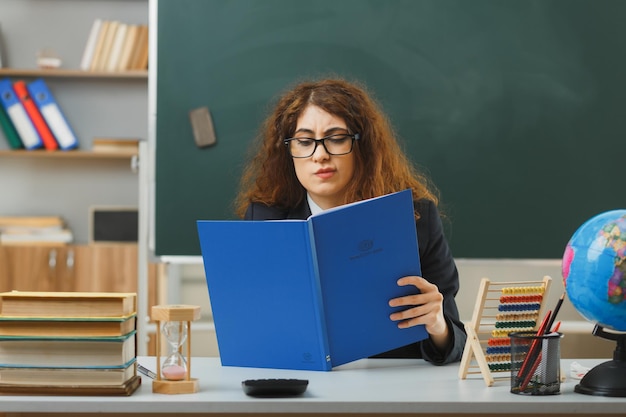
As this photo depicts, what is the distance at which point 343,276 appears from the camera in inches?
66.2

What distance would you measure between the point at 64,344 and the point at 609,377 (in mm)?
961

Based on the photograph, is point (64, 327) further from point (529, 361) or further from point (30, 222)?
point (30, 222)

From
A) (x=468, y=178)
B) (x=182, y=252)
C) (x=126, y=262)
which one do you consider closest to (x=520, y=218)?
(x=468, y=178)

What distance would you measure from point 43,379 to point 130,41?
3396 mm

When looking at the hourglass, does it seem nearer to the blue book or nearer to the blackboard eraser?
→ the blue book

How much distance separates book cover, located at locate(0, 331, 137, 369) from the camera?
146 cm

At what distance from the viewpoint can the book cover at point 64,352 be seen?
1.46m

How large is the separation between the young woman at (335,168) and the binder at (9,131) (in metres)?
2.41

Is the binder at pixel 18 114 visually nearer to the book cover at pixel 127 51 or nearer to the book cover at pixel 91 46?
the book cover at pixel 91 46

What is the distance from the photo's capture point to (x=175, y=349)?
1.54m

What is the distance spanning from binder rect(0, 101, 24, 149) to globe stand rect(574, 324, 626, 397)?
3733mm

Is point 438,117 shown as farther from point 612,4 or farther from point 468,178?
point 612,4

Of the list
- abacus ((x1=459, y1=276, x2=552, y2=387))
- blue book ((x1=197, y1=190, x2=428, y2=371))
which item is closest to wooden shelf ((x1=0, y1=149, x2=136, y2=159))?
blue book ((x1=197, y1=190, x2=428, y2=371))

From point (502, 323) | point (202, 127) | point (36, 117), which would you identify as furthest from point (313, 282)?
point (36, 117)
